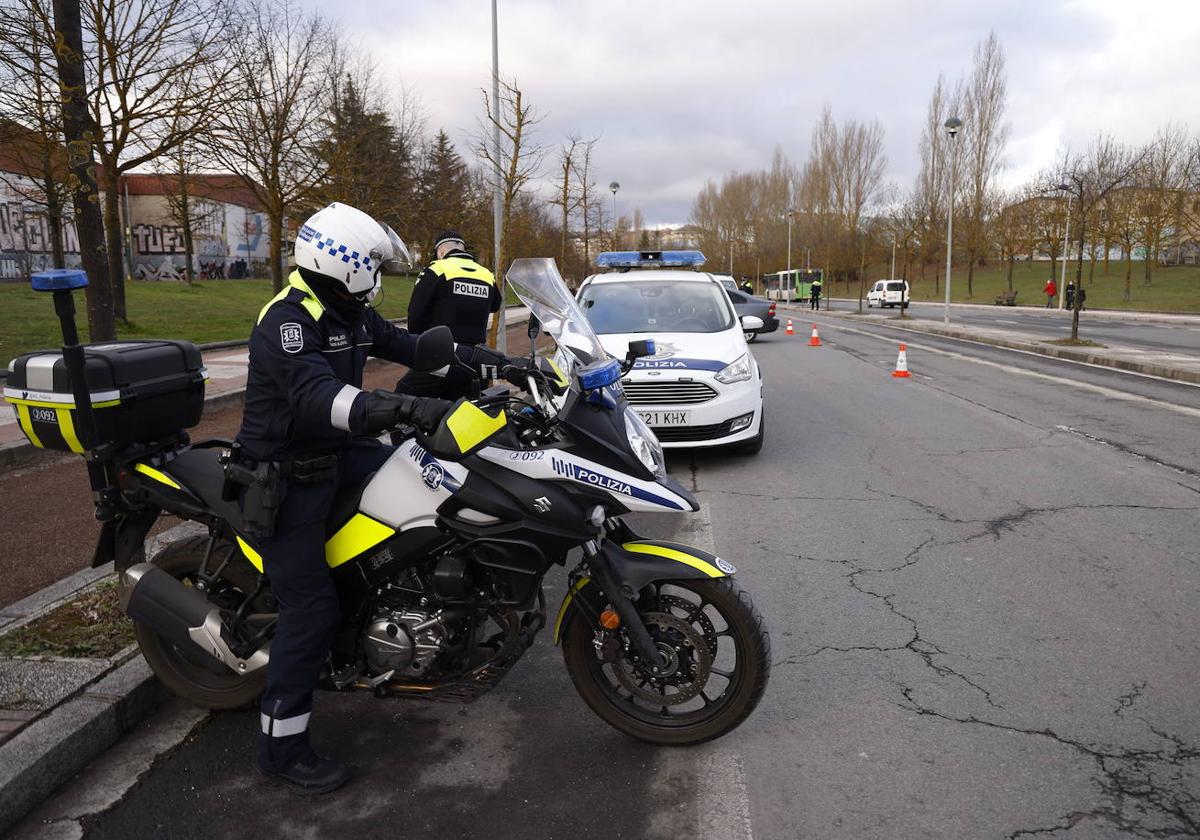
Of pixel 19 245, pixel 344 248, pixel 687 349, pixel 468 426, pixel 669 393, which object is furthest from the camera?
pixel 19 245

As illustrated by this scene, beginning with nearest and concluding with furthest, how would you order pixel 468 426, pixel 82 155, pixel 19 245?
pixel 468 426 → pixel 82 155 → pixel 19 245

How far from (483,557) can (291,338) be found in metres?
0.96

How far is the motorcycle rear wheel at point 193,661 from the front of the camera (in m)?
3.42

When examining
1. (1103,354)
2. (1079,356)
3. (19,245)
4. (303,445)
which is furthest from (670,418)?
A: (19,245)

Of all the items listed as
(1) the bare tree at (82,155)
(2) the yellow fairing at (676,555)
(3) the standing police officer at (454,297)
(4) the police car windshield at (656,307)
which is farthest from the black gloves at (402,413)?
(4) the police car windshield at (656,307)

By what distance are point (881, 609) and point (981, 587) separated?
711 millimetres

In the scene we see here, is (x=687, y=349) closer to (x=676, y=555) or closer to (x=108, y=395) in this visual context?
(x=676, y=555)

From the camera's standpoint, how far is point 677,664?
3.12m

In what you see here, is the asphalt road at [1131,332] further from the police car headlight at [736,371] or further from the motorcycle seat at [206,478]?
the motorcycle seat at [206,478]

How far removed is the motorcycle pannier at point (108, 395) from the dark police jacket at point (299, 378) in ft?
1.93

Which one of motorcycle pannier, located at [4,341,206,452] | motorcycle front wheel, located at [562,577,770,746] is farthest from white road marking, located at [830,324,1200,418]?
motorcycle pannier, located at [4,341,206,452]

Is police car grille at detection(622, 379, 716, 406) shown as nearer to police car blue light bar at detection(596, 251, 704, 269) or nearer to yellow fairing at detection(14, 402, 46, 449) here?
yellow fairing at detection(14, 402, 46, 449)

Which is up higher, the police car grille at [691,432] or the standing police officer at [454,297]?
the standing police officer at [454,297]

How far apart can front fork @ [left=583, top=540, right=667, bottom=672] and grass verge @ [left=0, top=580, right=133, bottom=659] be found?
7.17 feet
